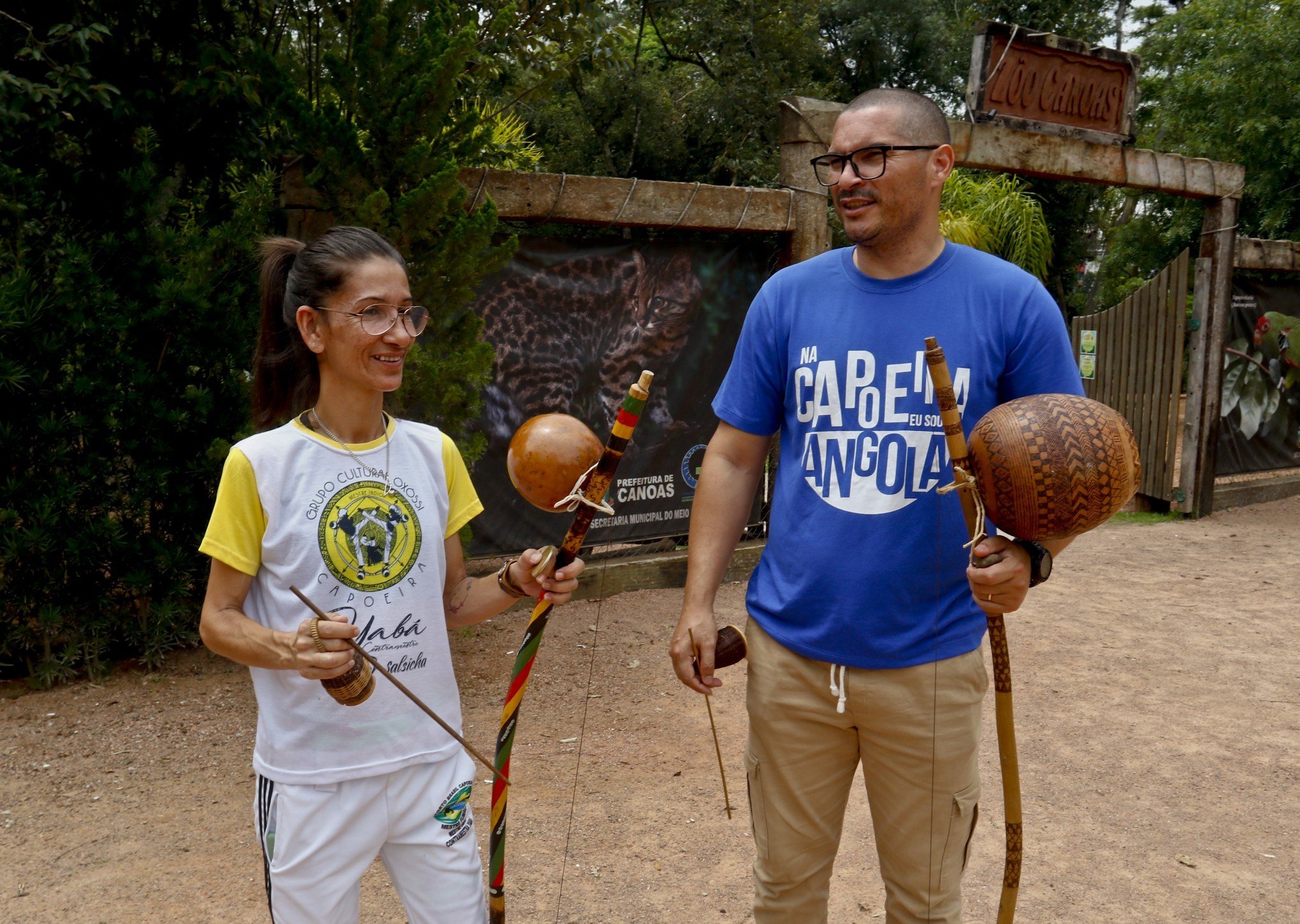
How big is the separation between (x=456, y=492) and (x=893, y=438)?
36.1 inches

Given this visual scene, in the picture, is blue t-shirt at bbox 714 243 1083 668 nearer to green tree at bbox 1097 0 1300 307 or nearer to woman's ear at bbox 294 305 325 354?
woman's ear at bbox 294 305 325 354

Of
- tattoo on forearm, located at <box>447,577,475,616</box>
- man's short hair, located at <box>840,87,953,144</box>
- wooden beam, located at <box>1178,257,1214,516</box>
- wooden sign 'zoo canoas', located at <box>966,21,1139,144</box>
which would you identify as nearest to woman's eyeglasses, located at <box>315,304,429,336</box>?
tattoo on forearm, located at <box>447,577,475,616</box>

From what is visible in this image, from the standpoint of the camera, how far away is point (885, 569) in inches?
86.8

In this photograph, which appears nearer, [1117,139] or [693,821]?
[693,821]

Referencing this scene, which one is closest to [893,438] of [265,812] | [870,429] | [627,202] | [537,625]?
[870,429]

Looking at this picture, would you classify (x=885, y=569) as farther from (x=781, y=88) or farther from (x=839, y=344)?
(x=781, y=88)

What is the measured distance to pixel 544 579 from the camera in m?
2.06

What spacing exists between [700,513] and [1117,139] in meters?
6.79

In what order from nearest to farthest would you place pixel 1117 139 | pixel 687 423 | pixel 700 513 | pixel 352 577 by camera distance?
pixel 352 577 → pixel 700 513 → pixel 687 423 → pixel 1117 139

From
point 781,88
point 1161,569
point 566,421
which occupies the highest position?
point 781,88

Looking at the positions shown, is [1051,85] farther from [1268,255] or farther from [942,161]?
[942,161]

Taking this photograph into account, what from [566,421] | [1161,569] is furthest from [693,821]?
[1161,569]

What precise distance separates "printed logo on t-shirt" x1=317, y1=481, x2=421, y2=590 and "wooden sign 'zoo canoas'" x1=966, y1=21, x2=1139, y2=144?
5952mm

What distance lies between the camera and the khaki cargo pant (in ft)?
7.32
